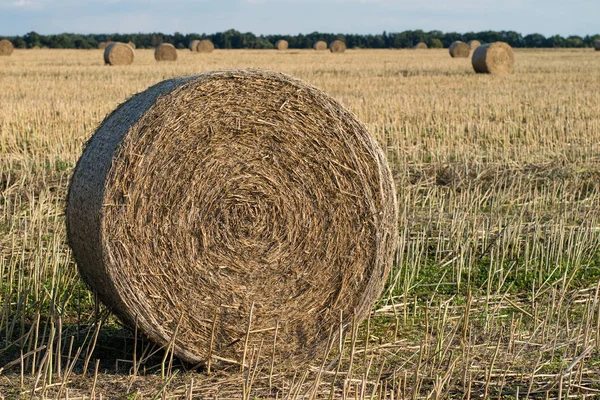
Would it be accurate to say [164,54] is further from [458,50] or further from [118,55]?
[458,50]

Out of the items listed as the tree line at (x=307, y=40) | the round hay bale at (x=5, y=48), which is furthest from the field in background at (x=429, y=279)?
the tree line at (x=307, y=40)

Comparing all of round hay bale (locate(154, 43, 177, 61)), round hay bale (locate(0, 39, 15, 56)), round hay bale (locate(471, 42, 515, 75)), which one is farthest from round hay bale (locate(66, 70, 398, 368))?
round hay bale (locate(0, 39, 15, 56))

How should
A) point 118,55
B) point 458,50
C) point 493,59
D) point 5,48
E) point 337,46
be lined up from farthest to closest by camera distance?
1. point 337,46
2. point 5,48
3. point 458,50
4. point 118,55
5. point 493,59

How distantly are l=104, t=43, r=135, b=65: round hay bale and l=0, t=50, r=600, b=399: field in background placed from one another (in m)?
15.9

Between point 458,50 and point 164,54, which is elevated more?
point 458,50

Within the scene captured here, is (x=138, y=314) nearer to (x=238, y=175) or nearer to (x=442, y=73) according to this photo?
(x=238, y=175)

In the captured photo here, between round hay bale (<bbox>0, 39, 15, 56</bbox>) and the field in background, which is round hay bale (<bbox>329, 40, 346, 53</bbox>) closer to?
round hay bale (<bbox>0, 39, 15, 56</bbox>)

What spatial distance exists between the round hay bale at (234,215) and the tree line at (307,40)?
185 ft

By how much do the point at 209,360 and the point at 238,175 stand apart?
977 millimetres

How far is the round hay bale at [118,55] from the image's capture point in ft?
97.8

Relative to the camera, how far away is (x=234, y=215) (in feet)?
14.8

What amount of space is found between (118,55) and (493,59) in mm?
13198

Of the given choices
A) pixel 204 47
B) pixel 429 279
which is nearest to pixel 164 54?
pixel 204 47

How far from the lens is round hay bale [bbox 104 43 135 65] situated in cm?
2981
